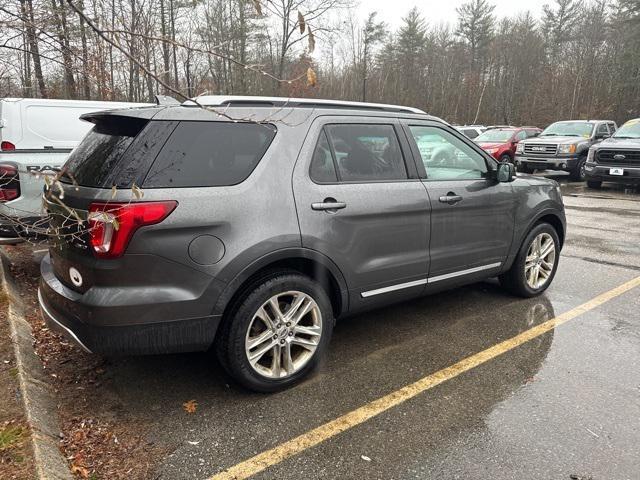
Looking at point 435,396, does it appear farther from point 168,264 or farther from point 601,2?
point 601,2

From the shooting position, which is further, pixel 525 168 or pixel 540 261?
pixel 525 168

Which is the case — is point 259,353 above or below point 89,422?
above

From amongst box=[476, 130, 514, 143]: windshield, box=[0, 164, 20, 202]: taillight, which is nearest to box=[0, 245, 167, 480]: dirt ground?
box=[0, 164, 20, 202]: taillight

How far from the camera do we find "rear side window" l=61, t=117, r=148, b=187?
8.84 ft

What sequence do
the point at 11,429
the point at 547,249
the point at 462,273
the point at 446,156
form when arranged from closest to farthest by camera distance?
the point at 11,429 → the point at 462,273 → the point at 446,156 → the point at 547,249

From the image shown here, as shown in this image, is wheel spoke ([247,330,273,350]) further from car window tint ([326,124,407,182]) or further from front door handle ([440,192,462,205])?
front door handle ([440,192,462,205])

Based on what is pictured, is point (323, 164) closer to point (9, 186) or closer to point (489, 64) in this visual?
point (9, 186)

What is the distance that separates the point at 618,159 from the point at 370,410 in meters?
13.0

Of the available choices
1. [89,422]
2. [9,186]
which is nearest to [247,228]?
[89,422]

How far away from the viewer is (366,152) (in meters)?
3.52

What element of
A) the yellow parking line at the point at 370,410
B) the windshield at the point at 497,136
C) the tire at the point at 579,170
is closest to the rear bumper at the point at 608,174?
the tire at the point at 579,170

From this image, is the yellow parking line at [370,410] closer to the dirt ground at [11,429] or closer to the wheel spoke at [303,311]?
the wheel spoke at [303,311]

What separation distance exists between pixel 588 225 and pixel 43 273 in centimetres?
859

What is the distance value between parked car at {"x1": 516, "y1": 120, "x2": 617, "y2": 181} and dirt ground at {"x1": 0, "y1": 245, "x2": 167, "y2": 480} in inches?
608
